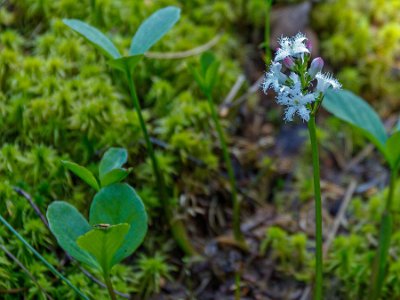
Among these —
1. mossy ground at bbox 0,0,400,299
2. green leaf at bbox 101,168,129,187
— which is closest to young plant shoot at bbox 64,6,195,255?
mossy ground at bbox 0,0,400,299

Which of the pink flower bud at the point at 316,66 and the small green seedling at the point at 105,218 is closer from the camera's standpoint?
the pink flower bud at the point at 316,66

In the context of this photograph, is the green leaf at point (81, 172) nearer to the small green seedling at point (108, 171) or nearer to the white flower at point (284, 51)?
the small green seedling at point (108, 171)

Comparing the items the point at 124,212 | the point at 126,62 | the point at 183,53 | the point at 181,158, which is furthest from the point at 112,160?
the point at 183,53

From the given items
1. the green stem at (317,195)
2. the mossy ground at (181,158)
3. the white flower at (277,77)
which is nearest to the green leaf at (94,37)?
the mossy ground at (181,158)

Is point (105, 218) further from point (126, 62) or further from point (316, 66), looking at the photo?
point (316, 66)

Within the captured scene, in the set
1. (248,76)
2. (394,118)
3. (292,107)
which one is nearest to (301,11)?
(248,76)

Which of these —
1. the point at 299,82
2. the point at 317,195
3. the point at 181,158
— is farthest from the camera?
the point at 181,158

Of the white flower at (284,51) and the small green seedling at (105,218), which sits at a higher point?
the white flower at (284,51)
